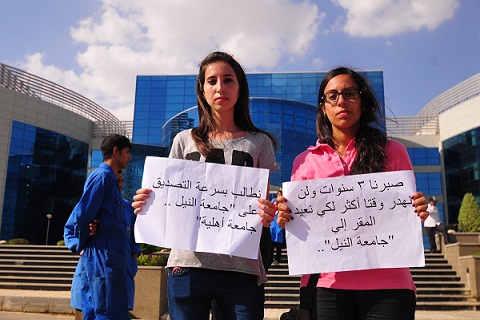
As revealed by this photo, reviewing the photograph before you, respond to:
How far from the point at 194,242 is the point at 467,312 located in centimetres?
1110

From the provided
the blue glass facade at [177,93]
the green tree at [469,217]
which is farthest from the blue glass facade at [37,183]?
the green tree at [469,217]

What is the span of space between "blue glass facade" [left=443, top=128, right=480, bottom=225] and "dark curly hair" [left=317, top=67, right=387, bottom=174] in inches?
1655

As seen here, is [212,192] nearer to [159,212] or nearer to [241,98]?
[159,212]

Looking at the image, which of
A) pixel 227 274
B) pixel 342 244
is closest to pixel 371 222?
pixel 342 244

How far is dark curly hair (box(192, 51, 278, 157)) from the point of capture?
106 inches

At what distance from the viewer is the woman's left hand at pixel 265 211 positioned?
2.38m

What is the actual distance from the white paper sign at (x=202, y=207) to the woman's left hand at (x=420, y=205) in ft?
2.57

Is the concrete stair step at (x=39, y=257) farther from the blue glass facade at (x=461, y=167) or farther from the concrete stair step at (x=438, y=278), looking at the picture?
the blue glass facade at (x=461, y=167)

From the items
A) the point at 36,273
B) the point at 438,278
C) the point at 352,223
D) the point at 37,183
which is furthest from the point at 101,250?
the point at 37,183

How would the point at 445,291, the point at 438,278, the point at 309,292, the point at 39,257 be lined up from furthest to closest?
the point at 39,257
the point at 438,278
the point at 445,291
the point at 309,292

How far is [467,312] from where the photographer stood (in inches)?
441

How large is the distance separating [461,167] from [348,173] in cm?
4499

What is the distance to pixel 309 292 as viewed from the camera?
7.61ft

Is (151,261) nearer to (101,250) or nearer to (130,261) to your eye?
(130,261)
